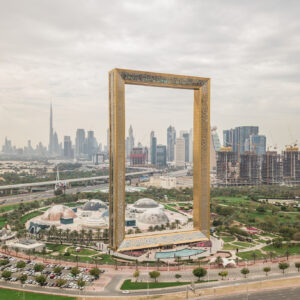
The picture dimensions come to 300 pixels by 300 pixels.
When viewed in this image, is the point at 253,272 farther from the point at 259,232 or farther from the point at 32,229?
the point at 32,229

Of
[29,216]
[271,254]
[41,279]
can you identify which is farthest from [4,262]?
[29,216]

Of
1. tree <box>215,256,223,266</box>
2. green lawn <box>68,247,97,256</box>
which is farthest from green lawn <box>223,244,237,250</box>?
green lawn <box>68,247,97,256</box>

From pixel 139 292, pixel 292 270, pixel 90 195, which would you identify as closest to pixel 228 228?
pixel 292 270

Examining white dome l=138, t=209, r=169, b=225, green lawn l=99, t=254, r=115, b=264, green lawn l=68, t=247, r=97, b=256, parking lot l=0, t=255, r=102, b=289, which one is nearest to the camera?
parking lot l=0, t=255, r=102, b=289

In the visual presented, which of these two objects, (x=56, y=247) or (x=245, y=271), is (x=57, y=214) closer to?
(x=56, y=247)

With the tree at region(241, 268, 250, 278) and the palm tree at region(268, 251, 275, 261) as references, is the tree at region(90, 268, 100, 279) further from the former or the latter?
the palm tree at region(268, 251, 275, 261)

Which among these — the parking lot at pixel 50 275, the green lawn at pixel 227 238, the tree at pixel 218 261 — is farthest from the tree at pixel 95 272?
the green lawn at pixel 227 238

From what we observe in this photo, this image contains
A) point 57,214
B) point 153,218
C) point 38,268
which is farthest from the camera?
point 57,214

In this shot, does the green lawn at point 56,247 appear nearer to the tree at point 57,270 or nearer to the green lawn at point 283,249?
the tree at point 57,270
